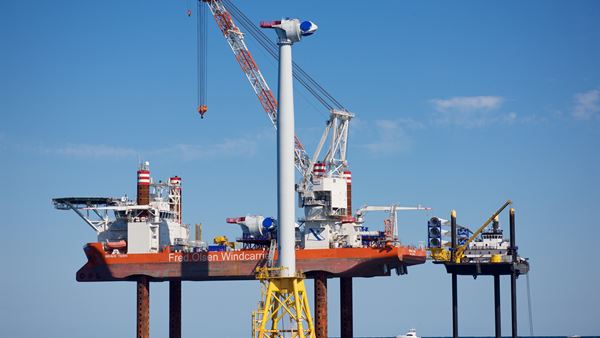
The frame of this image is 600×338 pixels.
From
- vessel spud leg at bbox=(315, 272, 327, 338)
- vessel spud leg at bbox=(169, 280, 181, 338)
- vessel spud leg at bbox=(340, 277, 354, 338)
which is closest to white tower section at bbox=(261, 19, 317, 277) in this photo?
vessel spud leg at bbox=(315, 272, 327, 338)

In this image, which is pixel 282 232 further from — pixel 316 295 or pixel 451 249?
pixel 451 249

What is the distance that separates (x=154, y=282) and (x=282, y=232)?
113ft

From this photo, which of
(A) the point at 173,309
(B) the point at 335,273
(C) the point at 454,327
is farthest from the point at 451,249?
(A) the point at 173,309

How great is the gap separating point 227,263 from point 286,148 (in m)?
27.4

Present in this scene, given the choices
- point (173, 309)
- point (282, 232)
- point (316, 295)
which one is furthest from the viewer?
point (173, 309)

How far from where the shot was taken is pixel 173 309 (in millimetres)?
135750

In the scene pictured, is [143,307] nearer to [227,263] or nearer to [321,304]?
[227,263]

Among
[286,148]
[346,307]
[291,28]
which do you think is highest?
[291,28]

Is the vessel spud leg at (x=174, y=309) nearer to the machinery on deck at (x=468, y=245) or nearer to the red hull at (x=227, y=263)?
the red hull at (x=227, y=263)

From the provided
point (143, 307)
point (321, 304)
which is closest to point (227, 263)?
point (143, 307)

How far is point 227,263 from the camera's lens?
130000 millimetres

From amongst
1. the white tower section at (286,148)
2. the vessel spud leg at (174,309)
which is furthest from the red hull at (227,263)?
the white tower section at (286,148)

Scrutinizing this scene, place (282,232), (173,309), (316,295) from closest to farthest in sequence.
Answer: (282,232)
(316,295)
(173,309)

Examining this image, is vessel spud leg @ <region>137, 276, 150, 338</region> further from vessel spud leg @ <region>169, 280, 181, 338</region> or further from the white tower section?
the white tower section
